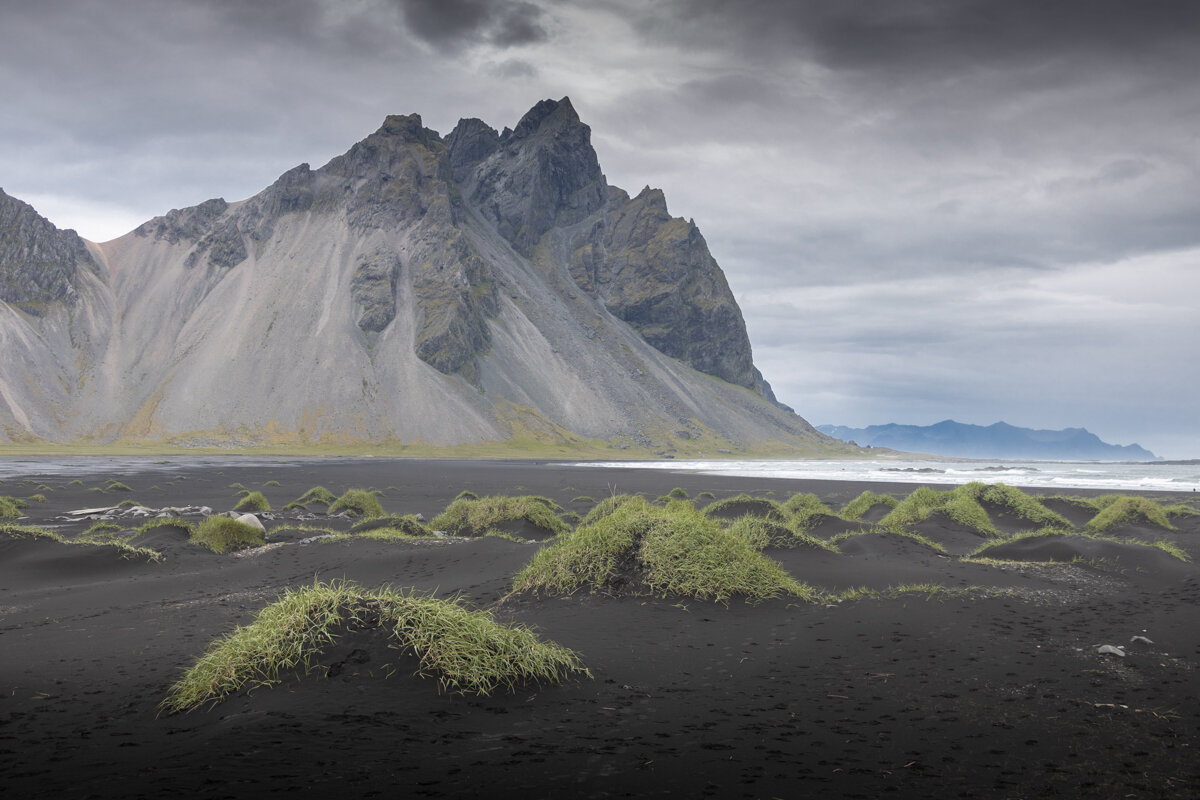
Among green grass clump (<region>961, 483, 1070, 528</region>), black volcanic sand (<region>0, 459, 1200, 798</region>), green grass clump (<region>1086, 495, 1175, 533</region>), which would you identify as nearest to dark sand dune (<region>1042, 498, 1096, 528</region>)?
green grass clump (<region>961, 483, 1070, 528</region>)

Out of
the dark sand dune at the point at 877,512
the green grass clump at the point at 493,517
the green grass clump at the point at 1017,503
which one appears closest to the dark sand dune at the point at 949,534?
the dark sand dune at the point at 877,512

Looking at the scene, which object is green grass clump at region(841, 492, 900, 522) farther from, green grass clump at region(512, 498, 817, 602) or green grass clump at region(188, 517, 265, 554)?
green grass clump at region(188, 517, 265, 554)

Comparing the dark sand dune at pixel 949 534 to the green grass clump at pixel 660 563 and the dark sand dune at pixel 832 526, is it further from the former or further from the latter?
the green grass clump at pixel 660 563

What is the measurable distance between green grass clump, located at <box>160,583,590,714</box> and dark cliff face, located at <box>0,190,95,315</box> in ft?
524

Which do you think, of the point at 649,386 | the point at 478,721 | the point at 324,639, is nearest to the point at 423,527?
the point at 324,639

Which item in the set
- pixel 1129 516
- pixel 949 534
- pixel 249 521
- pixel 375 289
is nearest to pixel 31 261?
pixel 375 289

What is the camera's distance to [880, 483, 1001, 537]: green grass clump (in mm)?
25913

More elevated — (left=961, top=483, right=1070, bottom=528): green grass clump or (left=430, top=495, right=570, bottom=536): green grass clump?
(left=961, top=483, right=1070, bottom=528): green grass clump

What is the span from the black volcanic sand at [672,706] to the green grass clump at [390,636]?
25 centimetres

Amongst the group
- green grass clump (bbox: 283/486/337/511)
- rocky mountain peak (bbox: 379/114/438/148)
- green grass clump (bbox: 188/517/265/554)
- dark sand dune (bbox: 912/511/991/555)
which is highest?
rocky mountain peak (bbox: 379/114/438/148)

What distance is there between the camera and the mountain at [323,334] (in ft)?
392

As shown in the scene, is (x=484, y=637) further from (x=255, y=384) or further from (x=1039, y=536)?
(x=255, y=384)

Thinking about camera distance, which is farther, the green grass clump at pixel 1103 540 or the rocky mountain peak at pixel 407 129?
the rocky mountain peak at pixel 407 129

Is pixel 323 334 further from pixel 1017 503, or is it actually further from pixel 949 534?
pixel 949 534
